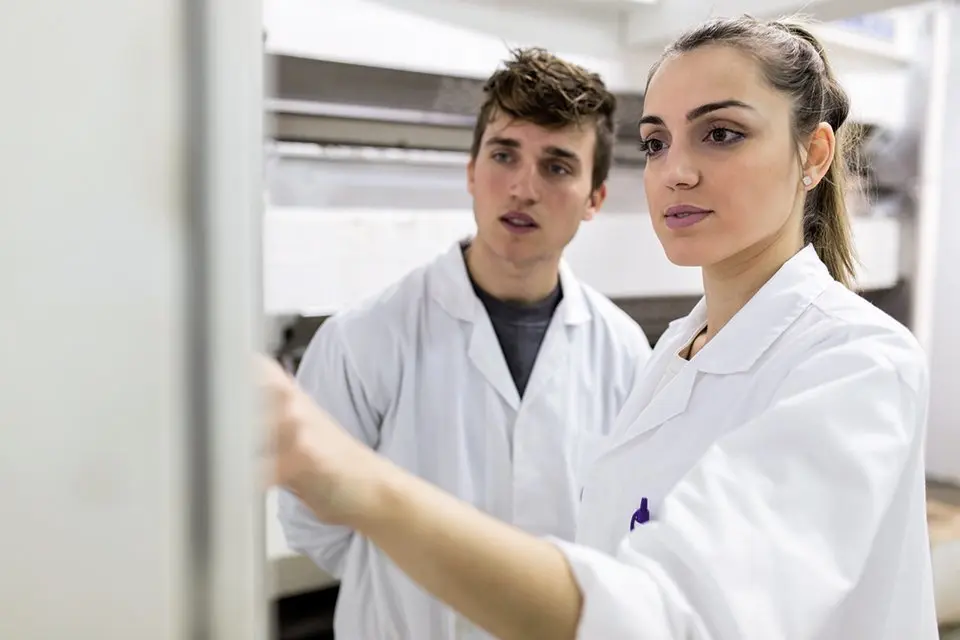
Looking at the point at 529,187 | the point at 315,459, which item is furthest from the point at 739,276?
the point at 315,459

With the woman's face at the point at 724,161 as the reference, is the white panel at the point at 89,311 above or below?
below

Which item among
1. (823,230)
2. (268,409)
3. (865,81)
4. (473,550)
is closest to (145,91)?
(268,409)

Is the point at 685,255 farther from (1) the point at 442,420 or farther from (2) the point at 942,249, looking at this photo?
(2) the point at 942,249

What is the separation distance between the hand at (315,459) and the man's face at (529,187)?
0.78 metres

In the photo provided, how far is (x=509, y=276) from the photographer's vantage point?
1.27 m

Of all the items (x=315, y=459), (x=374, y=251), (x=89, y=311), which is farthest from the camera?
(x=374, y=251)

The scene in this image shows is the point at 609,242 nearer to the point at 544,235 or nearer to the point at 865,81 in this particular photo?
the point at 544,235

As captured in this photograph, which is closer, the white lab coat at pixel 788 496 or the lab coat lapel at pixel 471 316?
the white lab coat at pixel 788 496

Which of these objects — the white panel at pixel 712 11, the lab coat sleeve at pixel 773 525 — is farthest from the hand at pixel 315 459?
the white panel at pixel 712 11

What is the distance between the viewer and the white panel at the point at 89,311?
0.27 meters

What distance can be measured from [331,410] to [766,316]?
0.69m

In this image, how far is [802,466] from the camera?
0.56 m

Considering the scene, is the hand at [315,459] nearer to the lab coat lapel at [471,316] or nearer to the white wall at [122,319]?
the white wall at [122,319]

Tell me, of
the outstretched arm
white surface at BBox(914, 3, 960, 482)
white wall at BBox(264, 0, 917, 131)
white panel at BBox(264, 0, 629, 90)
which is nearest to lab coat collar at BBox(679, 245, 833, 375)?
the outstretched arm
